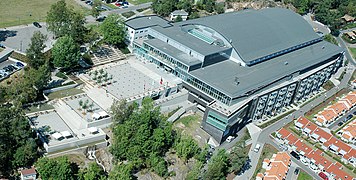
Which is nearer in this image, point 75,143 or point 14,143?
point 14,143

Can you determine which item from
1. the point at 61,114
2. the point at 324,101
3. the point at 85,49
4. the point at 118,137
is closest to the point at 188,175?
the point at 118,137

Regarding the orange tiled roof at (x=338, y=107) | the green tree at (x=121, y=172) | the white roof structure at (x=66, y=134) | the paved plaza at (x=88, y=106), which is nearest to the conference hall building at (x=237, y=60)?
A: the orange tiled roof at (x=338, y=107)

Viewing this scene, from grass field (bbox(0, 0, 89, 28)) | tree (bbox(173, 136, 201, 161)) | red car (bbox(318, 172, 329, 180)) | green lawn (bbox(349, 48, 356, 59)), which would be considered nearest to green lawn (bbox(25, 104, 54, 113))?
tree (bbox(173, 136, 201, 161))

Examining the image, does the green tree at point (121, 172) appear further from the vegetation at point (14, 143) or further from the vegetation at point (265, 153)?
the vegetation at point (265, 153)

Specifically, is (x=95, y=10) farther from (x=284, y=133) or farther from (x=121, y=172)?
(x=121, y=172)

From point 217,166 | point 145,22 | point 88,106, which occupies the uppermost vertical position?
point 145,22

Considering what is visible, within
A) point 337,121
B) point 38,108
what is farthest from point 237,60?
point 38,108
